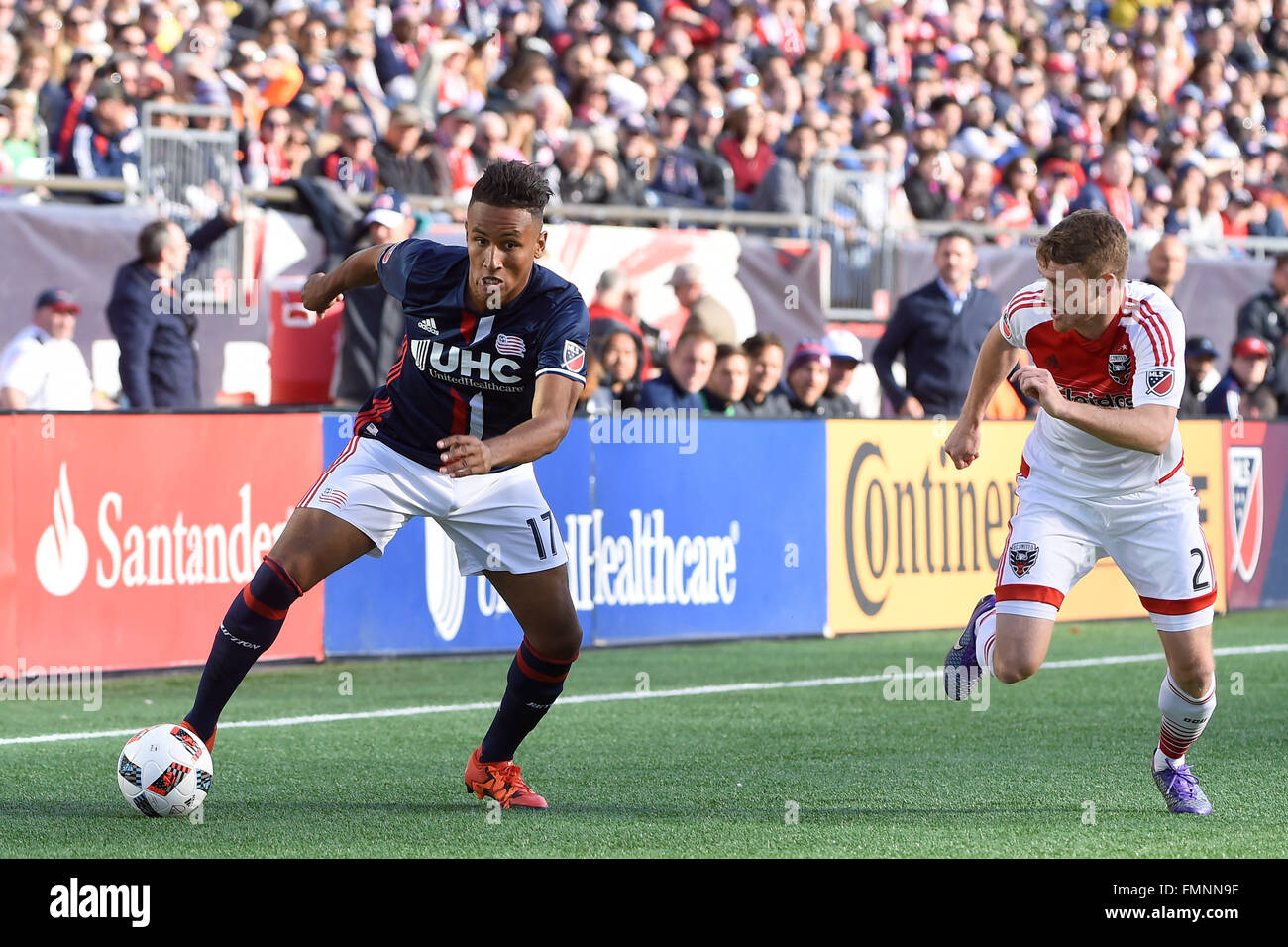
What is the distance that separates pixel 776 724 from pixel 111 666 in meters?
3.66

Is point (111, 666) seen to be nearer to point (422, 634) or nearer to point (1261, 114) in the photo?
point (422, 634)

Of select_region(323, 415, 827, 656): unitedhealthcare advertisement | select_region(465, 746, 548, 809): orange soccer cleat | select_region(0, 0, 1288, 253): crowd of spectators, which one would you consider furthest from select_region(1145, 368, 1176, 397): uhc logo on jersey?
select_region(0, 0, 1288, 253): crowd of spectators

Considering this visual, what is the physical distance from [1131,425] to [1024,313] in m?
0.64

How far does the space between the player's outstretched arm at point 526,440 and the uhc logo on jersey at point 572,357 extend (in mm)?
53

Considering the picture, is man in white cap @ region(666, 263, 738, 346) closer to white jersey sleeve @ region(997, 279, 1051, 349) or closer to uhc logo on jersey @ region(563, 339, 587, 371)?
white jersey sleeve @ region(997, 279, 1051, 349)

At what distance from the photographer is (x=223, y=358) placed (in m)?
13.9

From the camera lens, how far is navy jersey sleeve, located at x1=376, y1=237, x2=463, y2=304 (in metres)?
6.74

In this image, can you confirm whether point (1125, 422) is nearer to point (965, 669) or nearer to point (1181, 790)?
point (965, 669)

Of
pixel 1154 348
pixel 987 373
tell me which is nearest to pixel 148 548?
pixel 987 373

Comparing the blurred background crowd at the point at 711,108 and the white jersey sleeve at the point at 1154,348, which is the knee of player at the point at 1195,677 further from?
the blurred background crowd at the point at 711,108

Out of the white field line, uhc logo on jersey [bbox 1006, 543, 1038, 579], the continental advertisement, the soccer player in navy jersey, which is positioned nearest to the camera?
the soccer player in navy jersey

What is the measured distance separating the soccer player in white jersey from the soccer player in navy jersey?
58.0 inches
